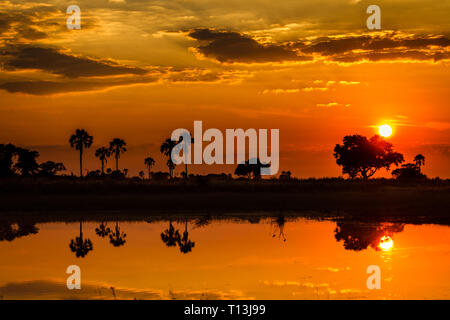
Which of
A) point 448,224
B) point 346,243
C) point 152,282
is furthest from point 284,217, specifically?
point 152,282

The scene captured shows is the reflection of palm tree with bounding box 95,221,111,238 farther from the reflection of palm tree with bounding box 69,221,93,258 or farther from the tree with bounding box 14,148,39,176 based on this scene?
the tree with bounding box 14,148,39,176

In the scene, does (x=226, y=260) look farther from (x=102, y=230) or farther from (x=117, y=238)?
(x=102, y=230)

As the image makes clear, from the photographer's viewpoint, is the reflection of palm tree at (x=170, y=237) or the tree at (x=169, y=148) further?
the tree at (x=169, y=148)

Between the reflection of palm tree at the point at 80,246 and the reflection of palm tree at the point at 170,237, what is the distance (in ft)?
10.5

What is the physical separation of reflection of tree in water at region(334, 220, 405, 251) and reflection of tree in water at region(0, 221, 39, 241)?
48.0ft

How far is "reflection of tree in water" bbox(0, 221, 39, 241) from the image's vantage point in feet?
92.4

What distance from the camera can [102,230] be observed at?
3055 cm

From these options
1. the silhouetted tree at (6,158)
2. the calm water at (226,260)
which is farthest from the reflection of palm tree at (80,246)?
the silhouetted tree at (6,158)

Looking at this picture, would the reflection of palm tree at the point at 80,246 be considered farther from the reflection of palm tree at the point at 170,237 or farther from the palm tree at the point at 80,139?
the palm tree at the point at 80,139

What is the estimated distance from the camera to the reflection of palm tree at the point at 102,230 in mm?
28906

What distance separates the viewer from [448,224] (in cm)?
3325

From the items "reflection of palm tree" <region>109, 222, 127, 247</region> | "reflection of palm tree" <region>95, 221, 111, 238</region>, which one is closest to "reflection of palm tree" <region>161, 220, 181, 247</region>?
"reflection of palm tree" <region>109, 222, 127, 247</region>

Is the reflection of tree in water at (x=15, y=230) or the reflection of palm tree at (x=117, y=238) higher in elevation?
the reflection of tree in water at (x=15, y=230)
